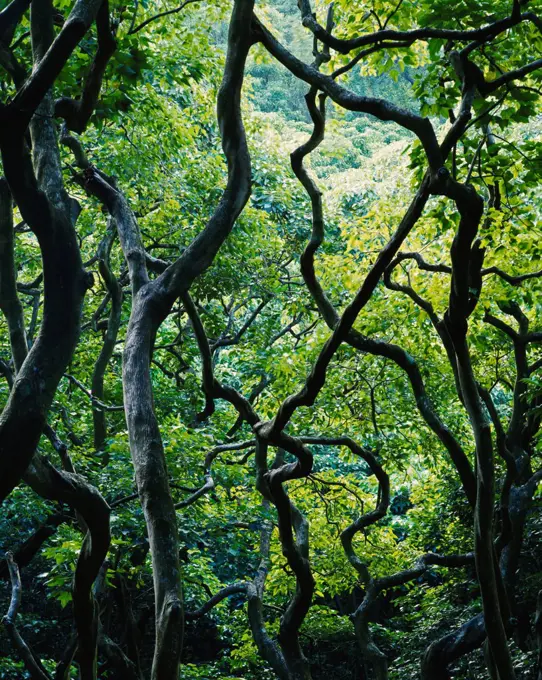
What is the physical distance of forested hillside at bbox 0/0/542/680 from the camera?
404 centimetres

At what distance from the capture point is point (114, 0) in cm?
561

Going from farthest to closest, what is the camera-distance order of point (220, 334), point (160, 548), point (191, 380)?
point (220, 334) → point (191, 380) → point (160, 548)

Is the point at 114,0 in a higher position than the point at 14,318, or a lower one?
higher

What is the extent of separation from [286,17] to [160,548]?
30.8 m

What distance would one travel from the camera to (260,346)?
1168 centimetres

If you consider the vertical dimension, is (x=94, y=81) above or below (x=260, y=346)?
below

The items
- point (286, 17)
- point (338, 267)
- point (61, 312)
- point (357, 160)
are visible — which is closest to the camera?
point (61, 312)

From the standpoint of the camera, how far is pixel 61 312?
3.81 meters

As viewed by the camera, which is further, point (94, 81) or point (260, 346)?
point (260, 346)

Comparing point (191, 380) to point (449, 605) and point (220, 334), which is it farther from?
point (449, 605)

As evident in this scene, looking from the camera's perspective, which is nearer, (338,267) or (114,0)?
(114,0)

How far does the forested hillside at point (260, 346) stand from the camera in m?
4.04

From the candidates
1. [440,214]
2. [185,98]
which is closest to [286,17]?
[185,98]

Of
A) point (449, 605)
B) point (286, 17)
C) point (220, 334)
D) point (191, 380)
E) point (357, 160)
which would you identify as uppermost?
point (286, 17)
